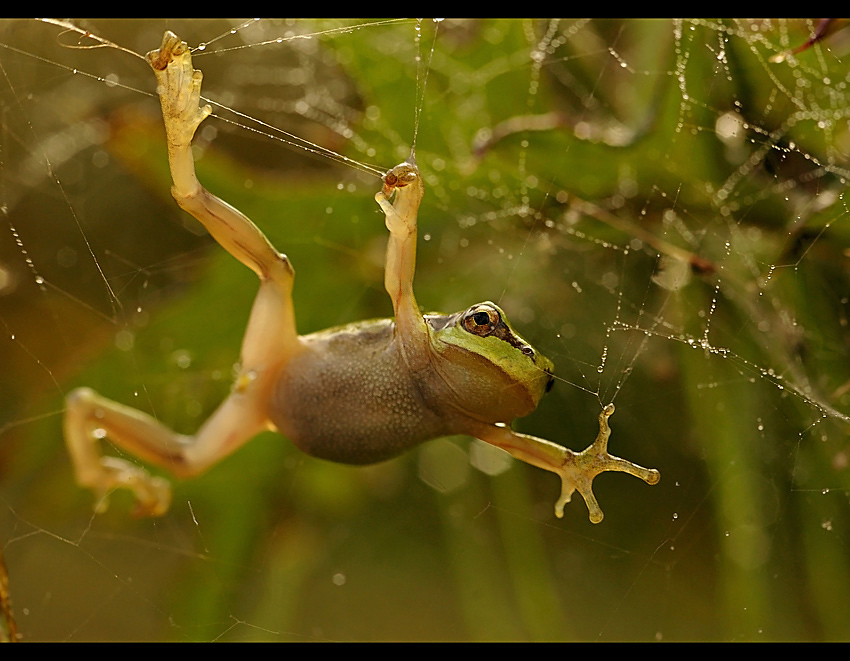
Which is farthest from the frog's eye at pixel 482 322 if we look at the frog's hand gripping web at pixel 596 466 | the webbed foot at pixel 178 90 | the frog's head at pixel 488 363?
the webbed foot at pixel 178 90

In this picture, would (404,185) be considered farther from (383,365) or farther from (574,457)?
(574,457)

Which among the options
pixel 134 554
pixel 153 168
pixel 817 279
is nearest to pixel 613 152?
pixel 817 279

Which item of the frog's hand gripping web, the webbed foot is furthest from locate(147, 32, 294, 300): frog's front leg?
the frog's hand gripping web

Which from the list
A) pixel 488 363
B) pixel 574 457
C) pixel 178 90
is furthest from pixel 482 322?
pixel 178 90

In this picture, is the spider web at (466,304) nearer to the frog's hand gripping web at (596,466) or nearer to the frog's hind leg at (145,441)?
the frog's hand gripping web at (596,466)

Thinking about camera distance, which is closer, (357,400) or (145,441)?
(357,400)
